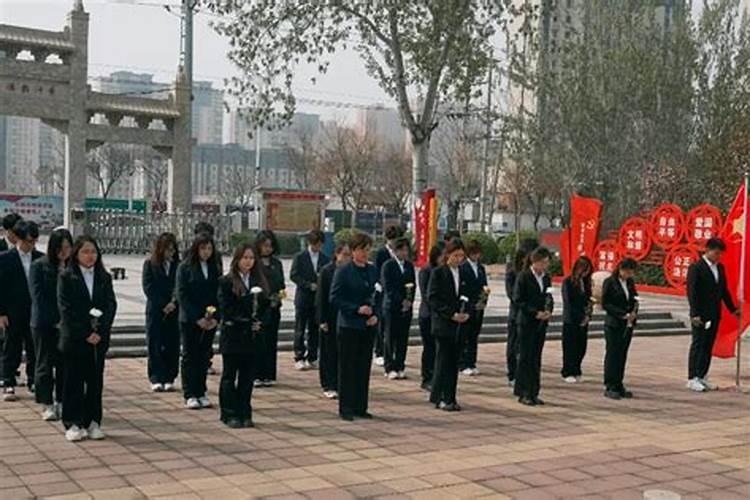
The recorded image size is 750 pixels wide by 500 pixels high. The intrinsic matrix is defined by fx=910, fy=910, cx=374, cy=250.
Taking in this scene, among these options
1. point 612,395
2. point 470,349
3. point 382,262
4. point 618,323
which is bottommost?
point 612,395

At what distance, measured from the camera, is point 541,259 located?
7.77 m

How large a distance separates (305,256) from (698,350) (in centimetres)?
394

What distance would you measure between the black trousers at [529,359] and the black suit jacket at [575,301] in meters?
1.23

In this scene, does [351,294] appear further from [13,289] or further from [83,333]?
[13,289]

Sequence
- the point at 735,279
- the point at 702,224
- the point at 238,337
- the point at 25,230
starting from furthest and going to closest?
the point at 702,224 < the point at 735,279 < the point at 25,230 < the point at 238,337

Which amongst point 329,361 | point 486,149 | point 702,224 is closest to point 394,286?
point 329,361

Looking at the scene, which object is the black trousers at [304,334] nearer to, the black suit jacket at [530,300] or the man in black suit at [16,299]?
the black suit jacket at [530,300]

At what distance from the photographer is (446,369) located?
7.32 metres

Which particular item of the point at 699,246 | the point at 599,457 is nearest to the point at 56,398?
the point at 599,457

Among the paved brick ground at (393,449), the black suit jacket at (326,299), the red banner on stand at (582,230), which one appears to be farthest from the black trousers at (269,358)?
the red banner on stand at (582,230)

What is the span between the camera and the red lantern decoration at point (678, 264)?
17156mm

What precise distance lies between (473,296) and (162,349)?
275 centimetres

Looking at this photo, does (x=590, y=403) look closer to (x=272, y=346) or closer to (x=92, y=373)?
(x=272, y=346)

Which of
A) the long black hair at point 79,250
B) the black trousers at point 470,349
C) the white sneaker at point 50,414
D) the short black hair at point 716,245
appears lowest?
the white sneaker at point 50,414
